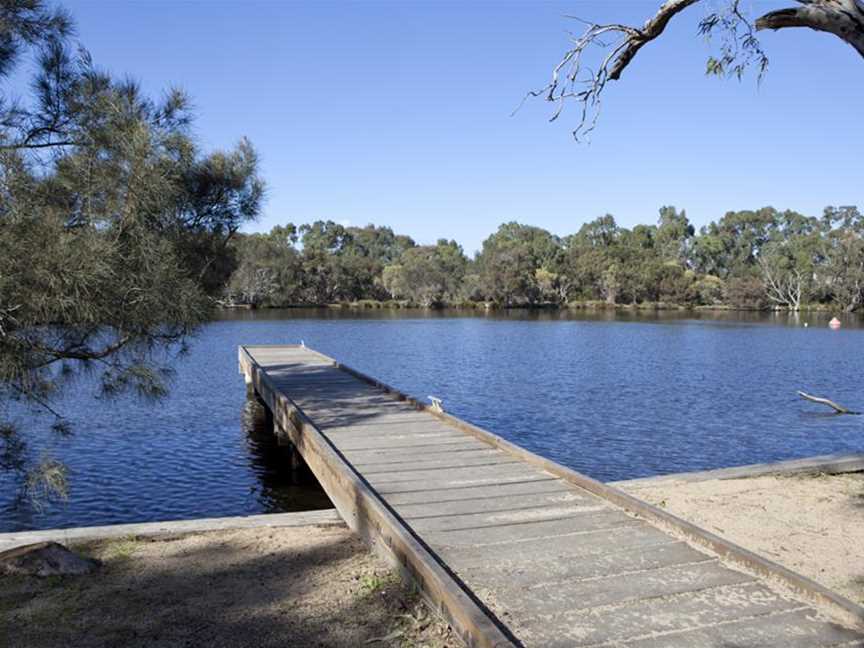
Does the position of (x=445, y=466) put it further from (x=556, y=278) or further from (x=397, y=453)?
(x=556, y=278)

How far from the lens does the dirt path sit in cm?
387

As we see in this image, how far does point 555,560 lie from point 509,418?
10.8 m

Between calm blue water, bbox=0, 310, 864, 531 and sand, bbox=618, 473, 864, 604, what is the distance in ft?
10.3

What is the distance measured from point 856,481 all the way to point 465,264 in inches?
3479

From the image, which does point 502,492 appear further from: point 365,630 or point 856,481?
point 856,481

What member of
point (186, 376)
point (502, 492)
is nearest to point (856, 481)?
point (502, 492)

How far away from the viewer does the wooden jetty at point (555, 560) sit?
348 cm

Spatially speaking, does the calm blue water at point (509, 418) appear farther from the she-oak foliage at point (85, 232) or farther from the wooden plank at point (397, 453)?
the wooden plank at point (397, 453)

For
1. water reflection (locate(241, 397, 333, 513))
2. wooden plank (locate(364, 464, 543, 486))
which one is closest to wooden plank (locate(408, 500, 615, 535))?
wooden plank (locate(364, 464, 543, 486))

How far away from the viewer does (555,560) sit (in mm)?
4406

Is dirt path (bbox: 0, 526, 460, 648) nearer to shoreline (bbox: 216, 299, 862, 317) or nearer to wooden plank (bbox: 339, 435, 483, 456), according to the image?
wooden plank (bbox: 339, 435, 483, 456)

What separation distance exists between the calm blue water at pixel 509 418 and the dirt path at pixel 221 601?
2621 millimetres

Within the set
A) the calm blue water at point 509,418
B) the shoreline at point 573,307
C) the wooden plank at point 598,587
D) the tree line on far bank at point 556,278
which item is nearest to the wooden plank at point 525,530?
the wooden plank at point 598,587

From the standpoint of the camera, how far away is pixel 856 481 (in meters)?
7.68
